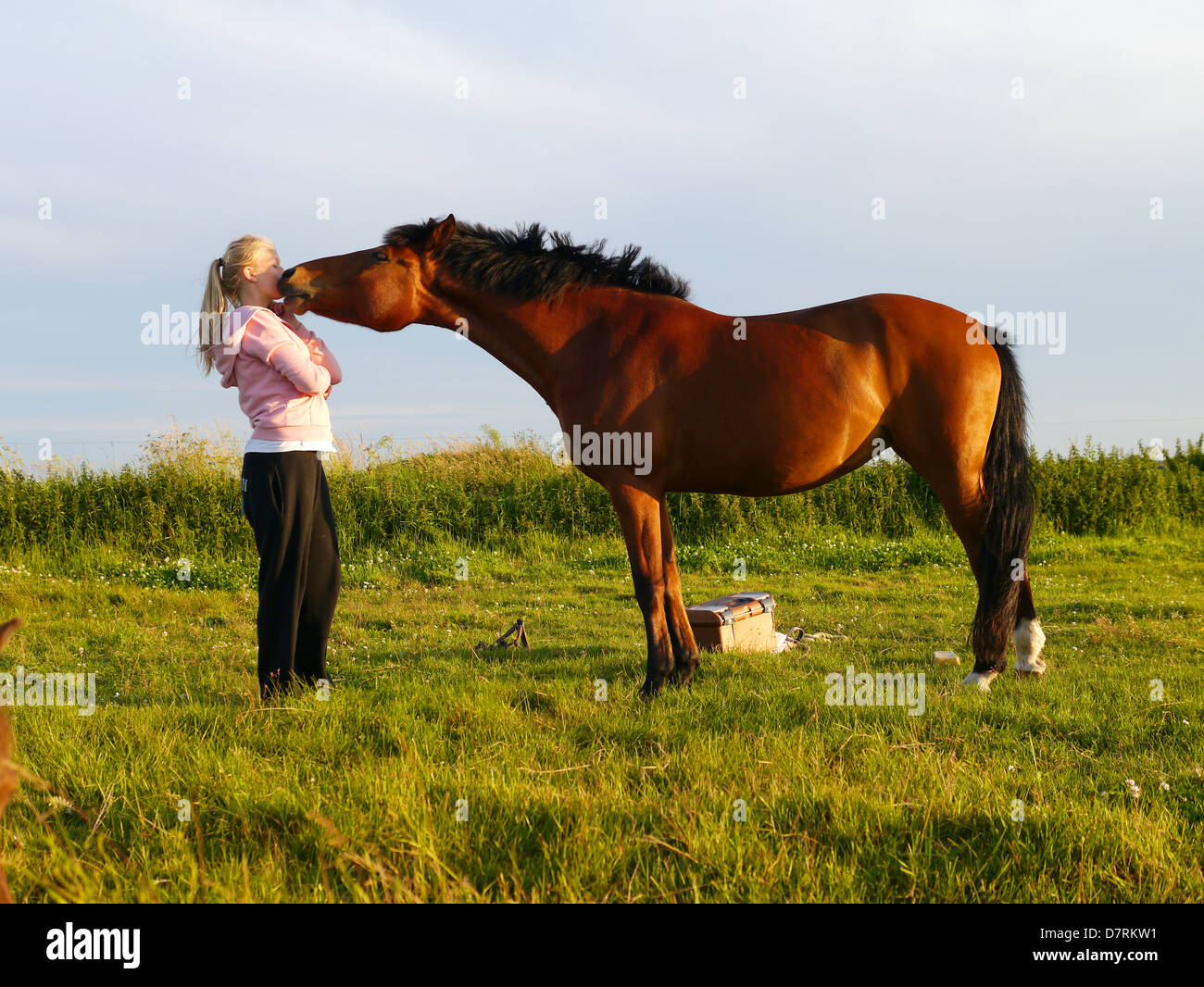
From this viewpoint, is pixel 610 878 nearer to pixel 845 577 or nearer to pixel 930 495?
pixel 845 577

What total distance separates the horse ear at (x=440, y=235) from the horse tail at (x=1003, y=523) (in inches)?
141

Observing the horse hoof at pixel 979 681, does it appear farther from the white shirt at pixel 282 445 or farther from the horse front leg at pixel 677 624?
the white shirt at pixel 282 445

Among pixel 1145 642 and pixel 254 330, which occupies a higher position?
pixel 254 330

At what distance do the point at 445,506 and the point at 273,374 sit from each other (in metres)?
8.76

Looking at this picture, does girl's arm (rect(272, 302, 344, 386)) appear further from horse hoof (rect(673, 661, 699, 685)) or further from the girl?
horse hoof (rect(673, 661, 699, 685))

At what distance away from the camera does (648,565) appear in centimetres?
481

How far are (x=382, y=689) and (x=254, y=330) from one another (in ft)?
7.19

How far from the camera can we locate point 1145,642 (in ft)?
21.9

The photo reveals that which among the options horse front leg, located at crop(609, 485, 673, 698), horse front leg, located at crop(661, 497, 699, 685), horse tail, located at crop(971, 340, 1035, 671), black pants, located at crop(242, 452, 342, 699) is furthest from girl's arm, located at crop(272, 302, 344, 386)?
horse tail, located at crop(971, 340, 1035, 671)

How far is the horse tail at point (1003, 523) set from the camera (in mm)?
4988

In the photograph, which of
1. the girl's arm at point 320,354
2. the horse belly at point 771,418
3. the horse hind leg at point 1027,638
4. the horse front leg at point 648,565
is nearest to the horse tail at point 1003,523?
the horse hind leg at point 1027,638
